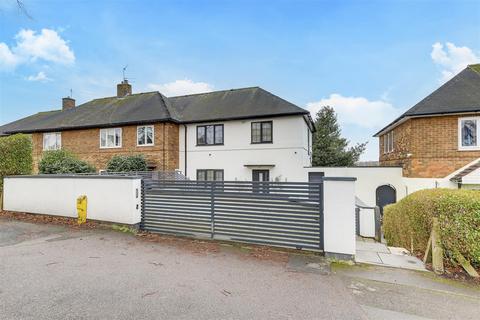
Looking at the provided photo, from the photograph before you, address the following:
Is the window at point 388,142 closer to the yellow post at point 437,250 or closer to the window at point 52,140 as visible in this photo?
the yellow post at point 437,250

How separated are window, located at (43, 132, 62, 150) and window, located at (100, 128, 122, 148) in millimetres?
4090

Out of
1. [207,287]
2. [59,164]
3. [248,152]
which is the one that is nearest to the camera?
[207,287]

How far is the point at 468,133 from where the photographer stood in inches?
521

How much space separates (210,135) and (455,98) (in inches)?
565

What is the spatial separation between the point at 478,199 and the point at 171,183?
677 cm

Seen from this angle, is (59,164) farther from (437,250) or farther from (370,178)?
(370,178)

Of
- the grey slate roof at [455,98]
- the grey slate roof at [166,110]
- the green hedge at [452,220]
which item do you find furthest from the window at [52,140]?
the grey slate roof at [455,98]

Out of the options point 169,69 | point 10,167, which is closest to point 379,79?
point 169,69

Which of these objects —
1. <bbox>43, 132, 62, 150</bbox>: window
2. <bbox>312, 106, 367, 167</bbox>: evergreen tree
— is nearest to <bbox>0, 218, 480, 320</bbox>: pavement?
<bbox>43, 132, 62, 150</bbox>: window

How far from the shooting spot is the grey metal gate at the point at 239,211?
5695 millimetres

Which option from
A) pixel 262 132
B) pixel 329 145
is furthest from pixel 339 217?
pixel 329 145

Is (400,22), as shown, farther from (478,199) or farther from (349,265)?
(349,265)

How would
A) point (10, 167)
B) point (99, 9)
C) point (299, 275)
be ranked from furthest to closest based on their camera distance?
1. point (10, 167)
2. point (99, 9)
3. point (299, 275)

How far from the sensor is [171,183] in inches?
284
